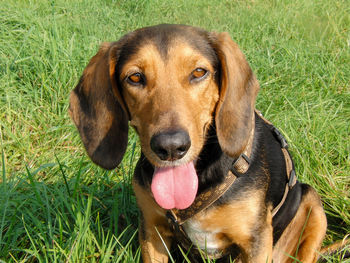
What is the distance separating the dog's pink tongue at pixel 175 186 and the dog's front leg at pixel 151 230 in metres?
0.30

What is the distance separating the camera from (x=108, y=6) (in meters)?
6.75

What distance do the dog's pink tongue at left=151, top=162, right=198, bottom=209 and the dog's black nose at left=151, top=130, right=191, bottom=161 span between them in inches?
8.1

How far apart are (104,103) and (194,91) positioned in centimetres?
51

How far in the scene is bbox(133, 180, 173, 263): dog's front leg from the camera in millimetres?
2529

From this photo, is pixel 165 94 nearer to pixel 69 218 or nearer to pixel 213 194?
pixel 213 194

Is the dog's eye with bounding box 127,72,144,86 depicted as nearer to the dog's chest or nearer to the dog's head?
the dog's head

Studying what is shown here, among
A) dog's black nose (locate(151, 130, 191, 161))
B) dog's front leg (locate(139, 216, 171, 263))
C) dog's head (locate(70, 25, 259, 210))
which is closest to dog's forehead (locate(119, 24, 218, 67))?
dog's head (locate(70, 25, 259, 210))

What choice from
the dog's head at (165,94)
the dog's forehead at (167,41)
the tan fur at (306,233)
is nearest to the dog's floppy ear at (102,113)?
the dog's head at (165,94)

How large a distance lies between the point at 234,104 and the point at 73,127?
→ 6.87 ft

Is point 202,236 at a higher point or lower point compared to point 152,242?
higher

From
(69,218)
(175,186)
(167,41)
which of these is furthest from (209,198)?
(69,218)

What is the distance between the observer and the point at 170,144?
77.9 inches

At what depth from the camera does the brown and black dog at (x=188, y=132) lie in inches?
87.2

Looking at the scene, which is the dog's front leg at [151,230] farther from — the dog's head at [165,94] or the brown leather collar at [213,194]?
the dog's head at [165,94]
